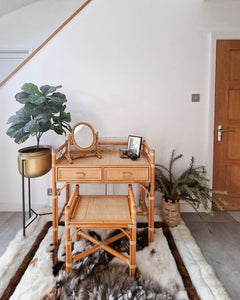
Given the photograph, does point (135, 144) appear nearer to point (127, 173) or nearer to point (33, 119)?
point (127, 173)

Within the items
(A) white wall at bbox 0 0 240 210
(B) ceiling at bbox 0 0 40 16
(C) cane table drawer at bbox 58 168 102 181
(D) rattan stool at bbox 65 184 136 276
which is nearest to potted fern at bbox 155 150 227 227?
(A) white wall at bbox 0 0 240 210

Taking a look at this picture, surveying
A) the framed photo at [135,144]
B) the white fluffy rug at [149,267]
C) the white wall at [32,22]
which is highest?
the white wall at [32,22]

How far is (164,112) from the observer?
2.21m

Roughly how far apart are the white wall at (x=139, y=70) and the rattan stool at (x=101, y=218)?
2.84 feet

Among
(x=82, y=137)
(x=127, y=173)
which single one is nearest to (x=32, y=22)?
(x=82, y=137)

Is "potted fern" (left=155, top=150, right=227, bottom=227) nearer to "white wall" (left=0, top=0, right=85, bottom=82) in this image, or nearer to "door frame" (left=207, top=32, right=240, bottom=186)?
"door frame" (left=207, top=32, right=240, bottom=186)

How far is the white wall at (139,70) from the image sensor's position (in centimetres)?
212

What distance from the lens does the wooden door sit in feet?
7.16

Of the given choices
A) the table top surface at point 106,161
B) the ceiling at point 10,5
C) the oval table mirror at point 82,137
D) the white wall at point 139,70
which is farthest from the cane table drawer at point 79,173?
the ceiling at point 10,5

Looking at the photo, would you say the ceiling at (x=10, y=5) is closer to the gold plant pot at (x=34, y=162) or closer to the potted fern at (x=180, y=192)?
the gold plant pot at (x=34, y=162)

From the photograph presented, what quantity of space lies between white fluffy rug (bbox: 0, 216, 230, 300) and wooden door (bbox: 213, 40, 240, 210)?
2.99ft

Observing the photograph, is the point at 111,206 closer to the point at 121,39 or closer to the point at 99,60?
the point at 99,60

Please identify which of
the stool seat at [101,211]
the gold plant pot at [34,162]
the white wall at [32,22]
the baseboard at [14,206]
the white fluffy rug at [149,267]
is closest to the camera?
the white fluffy rug at [149,267]

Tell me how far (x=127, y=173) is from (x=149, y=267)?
0.70m
